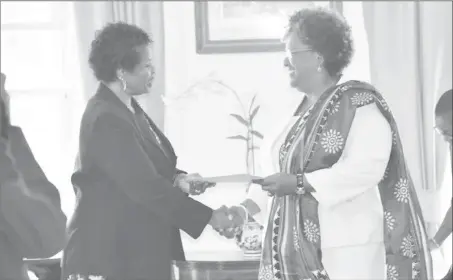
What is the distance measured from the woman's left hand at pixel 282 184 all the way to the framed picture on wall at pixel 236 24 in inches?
78.3

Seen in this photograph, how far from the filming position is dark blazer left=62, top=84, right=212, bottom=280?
243 cm

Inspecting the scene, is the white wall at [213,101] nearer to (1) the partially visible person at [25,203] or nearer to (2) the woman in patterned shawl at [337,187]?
(2) the woman in patterned shawl at [337,187]

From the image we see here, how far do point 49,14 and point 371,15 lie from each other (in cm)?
182

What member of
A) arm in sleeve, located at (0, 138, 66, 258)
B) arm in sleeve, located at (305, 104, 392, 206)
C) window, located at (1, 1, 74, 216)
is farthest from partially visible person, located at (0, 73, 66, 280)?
window, located at (1, 1, 74, 216)

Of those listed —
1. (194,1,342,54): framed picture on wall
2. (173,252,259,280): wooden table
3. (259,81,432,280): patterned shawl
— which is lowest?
(173,252,259,280): wooden table

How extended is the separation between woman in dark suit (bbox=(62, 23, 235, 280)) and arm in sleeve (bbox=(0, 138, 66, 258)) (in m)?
0.62

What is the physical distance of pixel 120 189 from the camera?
8.07 feet

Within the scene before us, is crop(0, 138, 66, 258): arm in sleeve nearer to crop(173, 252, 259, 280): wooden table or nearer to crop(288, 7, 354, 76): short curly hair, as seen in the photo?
crop(288, 7, 354, 76): short curly hair

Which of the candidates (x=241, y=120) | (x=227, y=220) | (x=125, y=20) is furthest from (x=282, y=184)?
(x=125, y=20)

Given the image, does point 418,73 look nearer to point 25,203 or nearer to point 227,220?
point 227,220

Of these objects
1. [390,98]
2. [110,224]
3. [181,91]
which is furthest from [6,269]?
[390,98]

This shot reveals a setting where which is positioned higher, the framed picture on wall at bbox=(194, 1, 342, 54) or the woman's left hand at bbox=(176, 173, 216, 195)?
the framed picture on wall at bbox=(194, 1, 342, 54)

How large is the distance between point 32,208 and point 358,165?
2.99 ft

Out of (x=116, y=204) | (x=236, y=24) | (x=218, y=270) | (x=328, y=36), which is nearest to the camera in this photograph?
(x=328, y=36)
